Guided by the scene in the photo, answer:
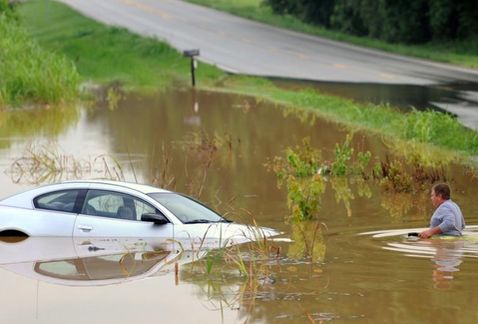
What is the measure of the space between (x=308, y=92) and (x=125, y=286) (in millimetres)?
28359

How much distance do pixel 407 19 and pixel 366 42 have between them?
9.04ft

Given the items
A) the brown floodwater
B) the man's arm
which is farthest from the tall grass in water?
the man's arm

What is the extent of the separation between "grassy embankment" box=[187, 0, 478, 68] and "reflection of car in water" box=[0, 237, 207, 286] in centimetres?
3578

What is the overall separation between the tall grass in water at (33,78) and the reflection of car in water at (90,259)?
23.4 metres

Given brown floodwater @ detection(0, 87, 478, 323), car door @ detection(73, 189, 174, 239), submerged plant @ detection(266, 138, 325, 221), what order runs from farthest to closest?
1. submerged plant @ detection(266, 138, 325, 221)
2. car door @ detection(73, 189, 174, 239)
3. brown floodwater @ detection(0, 87, 478, 323)

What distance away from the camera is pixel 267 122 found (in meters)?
36.8

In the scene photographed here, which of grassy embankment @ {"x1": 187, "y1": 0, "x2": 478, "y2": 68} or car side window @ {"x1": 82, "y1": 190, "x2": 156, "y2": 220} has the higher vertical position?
grassy embankment @ {"x1": 187, "y1": 0, "x2": 478, "y2": 68}

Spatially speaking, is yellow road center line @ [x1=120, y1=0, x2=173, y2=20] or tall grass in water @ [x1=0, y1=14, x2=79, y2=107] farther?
yellow road center line @ [x1=120, y1=0, x2=173, y2=20]

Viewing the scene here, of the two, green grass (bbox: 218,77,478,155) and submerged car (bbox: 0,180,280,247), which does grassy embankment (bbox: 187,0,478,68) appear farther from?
submerged car (bbox: 0,180,280,247)

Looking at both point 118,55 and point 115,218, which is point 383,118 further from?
point 118,55

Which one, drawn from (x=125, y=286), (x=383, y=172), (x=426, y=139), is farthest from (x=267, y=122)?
(x=125, y=286)

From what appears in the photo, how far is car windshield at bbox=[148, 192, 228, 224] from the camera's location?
18.5 m

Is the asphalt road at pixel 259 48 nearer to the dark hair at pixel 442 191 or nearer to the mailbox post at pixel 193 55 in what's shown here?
the mailbox post at pixel 193 55

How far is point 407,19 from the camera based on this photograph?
6034cm
